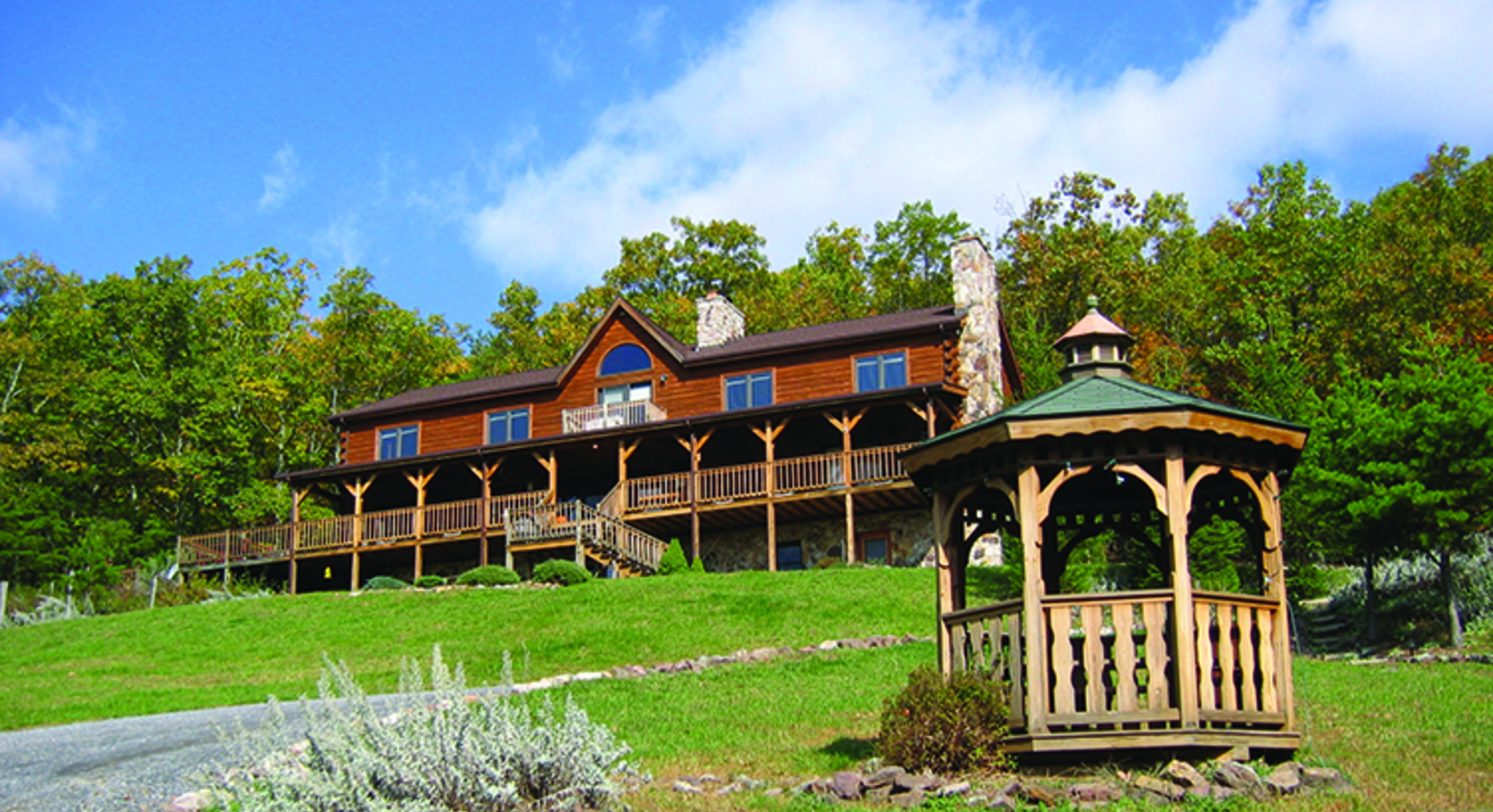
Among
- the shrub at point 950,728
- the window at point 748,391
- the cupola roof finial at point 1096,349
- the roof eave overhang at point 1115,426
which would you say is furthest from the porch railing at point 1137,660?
the window at point 748,391

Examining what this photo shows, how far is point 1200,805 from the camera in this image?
914 centimetres

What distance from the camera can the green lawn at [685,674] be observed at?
36.4 feet

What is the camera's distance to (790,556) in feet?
112

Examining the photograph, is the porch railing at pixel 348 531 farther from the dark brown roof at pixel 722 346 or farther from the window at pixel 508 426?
the dark brown roof at pixel 722 346

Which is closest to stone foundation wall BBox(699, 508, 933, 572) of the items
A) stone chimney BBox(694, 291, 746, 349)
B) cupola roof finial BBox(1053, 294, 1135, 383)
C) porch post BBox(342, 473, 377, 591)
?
stone chimney BBox(694, 291, 746, 349)

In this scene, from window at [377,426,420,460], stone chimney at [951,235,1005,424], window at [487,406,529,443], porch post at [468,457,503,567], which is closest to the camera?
stone chimney at [951,235,1005,424]

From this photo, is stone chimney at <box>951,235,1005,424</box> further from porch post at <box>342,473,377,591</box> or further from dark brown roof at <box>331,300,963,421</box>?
porch post at <box>342,473,377,591</box>

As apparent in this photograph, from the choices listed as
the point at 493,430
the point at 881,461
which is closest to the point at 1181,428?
the point at 881,461

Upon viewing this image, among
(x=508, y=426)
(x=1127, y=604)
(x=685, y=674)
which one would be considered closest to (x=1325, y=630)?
(x=685, y=674)

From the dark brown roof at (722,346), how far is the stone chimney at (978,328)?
0.56 m

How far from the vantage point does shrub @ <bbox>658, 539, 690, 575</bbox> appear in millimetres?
30719

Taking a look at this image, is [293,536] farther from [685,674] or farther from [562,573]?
Result: [685,674]

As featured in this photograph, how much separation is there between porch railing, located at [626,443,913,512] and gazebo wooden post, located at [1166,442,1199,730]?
2056cm

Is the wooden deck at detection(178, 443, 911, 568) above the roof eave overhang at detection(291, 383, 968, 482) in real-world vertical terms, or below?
below
